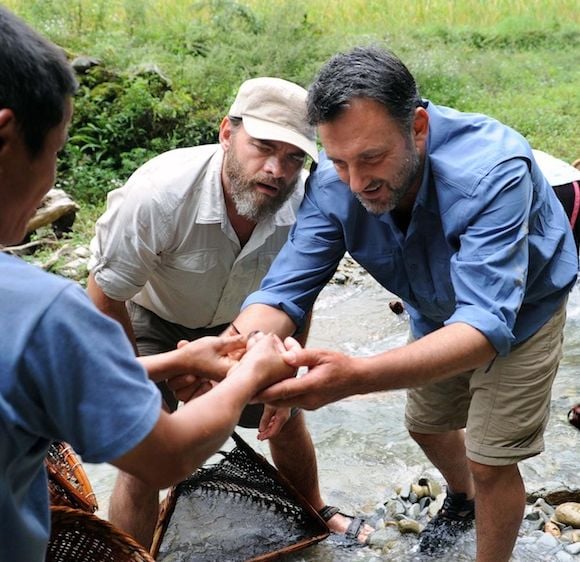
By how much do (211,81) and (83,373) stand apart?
973cm

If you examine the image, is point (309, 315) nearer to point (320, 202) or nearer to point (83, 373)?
point (320, 202)

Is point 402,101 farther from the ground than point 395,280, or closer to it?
farther from the ground

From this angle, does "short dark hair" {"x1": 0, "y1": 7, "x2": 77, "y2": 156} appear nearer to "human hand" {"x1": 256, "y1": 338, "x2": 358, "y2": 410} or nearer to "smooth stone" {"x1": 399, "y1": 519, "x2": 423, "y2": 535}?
"human hand" {"x1": 256, "y1": 338, "x2": 358, "y2": 410}

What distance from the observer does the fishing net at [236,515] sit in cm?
363

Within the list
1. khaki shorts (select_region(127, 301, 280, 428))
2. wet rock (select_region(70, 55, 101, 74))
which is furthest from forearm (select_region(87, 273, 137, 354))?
wet rock (select_region(70, 55, 101, 74))

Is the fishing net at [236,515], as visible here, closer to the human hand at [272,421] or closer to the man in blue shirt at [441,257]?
the human hand at [272,421]

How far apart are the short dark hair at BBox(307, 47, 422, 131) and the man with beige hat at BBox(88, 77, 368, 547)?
1.54ft

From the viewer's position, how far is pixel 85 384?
4.50 feet

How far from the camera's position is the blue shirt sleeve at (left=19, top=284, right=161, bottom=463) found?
4.35 feet

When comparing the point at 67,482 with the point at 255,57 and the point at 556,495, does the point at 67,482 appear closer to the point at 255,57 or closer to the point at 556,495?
the point at 556,495

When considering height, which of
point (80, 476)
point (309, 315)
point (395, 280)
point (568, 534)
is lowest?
point (568, 534)

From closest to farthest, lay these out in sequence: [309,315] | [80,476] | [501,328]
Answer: [501,328], [80,476], [309,315]

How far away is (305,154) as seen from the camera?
329 centimetres

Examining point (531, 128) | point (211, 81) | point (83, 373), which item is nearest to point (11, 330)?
point (83, 373)
